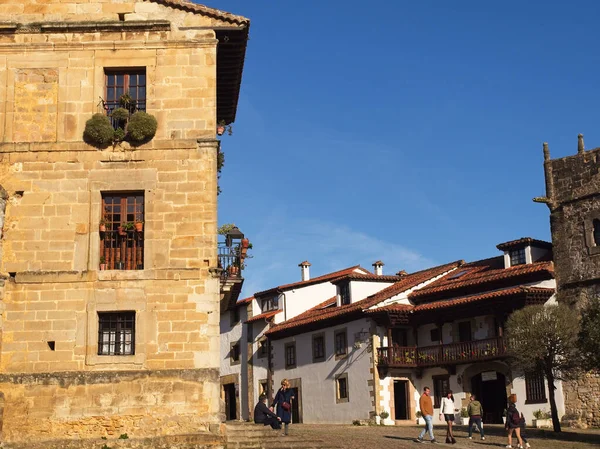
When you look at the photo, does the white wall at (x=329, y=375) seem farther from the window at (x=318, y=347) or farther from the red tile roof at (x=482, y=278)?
the red tile roof at (x=482, y=278)

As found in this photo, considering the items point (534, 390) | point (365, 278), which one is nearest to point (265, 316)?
point (365, 278)

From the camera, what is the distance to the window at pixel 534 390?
38125 mm

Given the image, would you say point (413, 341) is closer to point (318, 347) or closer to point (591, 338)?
point (318, 347)

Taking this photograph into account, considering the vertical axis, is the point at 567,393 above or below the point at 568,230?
below

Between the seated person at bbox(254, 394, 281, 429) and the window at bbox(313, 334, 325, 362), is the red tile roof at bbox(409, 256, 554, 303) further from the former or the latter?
the seated person at bbox(254, 394, 281, 429)

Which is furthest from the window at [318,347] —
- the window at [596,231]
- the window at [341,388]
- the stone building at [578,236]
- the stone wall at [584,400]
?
the window at [596,231]

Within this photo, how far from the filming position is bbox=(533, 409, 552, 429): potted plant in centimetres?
3688

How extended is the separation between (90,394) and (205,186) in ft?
18.3

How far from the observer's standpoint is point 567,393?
1500 inches

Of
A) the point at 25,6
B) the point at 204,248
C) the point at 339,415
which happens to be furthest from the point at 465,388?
the point at 25,6

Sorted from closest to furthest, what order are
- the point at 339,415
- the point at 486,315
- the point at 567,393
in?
the point at 567,393 → the point at 486,315 → the point at 339,415

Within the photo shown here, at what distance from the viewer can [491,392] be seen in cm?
4128

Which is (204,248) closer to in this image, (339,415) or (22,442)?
(22,442)

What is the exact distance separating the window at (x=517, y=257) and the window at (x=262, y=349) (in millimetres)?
16158
